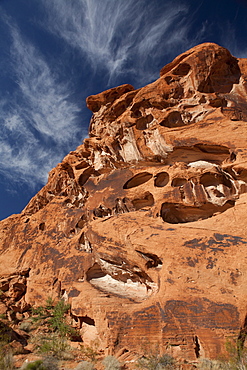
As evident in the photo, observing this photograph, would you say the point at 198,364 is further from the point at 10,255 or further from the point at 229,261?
the point at 10,255

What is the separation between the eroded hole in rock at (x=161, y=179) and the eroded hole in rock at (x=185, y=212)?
1849 millimetres

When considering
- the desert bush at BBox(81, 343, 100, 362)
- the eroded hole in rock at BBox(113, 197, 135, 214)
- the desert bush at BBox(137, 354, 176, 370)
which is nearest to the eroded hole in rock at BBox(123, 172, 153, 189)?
the eroded hole in rock at BBox(113, 197, 135, 214)

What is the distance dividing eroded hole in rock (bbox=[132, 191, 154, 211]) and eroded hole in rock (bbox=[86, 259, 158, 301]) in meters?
4.45

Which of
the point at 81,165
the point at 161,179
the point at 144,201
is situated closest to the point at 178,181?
the point at 161,179

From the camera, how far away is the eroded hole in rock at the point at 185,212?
13.6 meters

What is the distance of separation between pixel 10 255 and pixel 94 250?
9569 millimetres

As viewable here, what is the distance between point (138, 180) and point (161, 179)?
201 cm

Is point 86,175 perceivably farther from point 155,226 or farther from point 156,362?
point 156,362

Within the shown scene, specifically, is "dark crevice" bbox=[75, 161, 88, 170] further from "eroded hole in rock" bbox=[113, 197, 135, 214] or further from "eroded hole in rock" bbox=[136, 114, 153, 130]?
"eroded hole in rock" bbox=[113, 197, 135, 214]

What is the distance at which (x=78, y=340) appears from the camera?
11.5 metres

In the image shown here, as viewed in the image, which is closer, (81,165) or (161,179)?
(161,179)

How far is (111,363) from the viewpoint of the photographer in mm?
8148

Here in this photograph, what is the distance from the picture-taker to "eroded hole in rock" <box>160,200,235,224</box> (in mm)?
13625

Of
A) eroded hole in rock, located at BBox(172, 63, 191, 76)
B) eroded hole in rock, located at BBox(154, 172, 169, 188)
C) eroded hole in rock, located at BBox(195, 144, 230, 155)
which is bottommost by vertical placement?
eroded hole in rock, located at BBox(154, 172, 169, 188)
